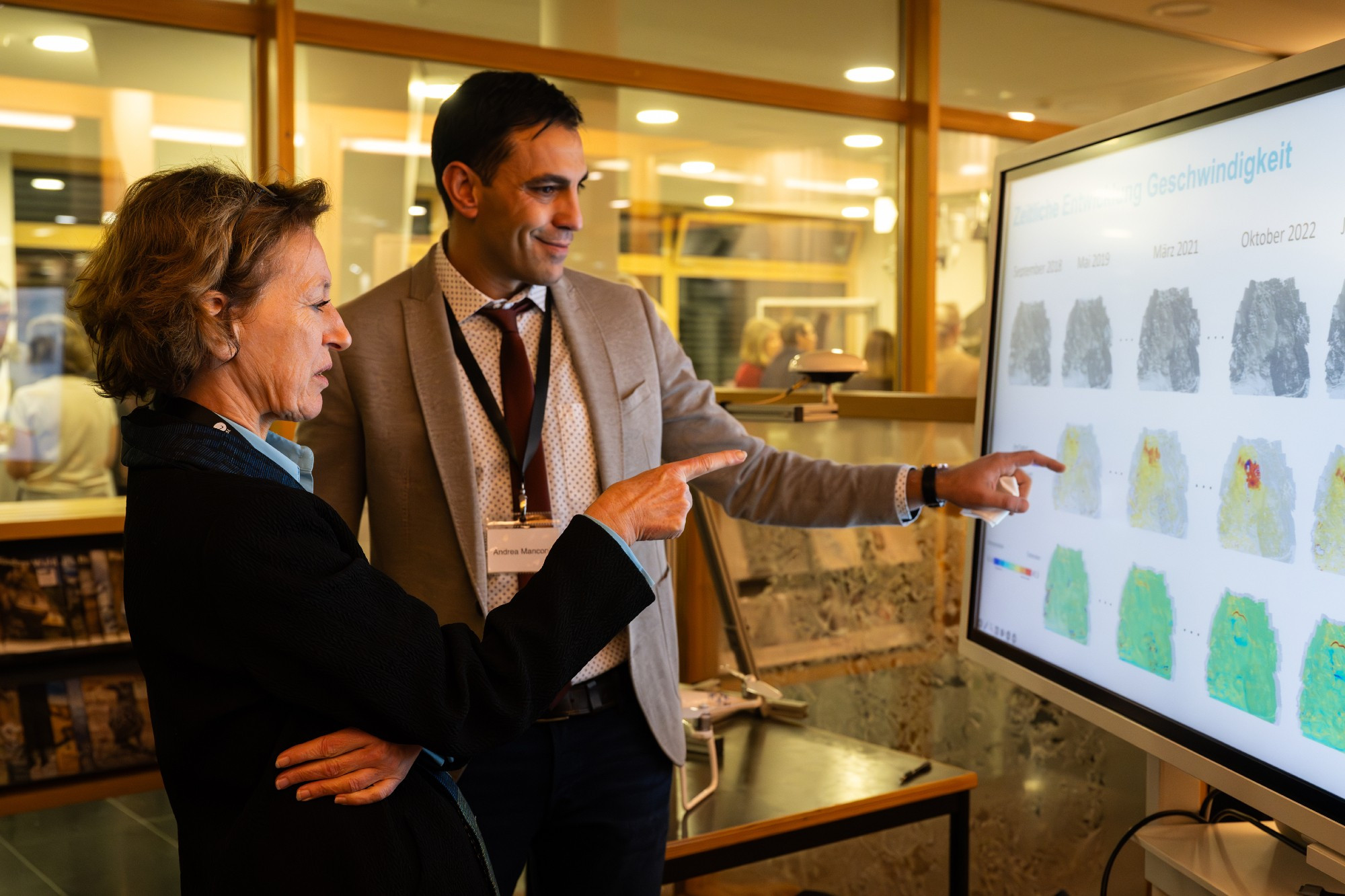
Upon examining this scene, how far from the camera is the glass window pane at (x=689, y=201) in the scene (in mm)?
4242

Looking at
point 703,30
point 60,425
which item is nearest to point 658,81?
point 703,30

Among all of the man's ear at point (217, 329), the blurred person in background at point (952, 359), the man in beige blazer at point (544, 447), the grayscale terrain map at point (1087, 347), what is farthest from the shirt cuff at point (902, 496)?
the blurred person in background at point (952, 359)

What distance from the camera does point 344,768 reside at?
95cm

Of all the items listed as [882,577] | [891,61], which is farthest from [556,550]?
[891,61]

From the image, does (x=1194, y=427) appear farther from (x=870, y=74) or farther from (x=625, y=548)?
(x=870, y=74)

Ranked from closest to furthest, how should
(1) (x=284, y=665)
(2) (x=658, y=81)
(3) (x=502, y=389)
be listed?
(1) (x=284, y=665) → (3) (x=502, y=389) → (2) (x=658, y=81)

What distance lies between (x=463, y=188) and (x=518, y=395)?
317 mm

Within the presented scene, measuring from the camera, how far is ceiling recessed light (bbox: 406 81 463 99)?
14.1ft

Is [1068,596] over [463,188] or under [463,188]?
under

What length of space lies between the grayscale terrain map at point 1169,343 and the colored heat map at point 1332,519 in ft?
0.73

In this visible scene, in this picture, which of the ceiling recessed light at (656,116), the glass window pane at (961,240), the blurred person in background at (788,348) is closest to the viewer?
the ceiling recessed light at (656,116)

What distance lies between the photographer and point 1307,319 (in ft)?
3.49

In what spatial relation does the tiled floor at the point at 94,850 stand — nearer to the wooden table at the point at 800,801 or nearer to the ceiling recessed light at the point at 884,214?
the wooden table at the point at 800,801

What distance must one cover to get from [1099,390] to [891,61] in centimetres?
435
